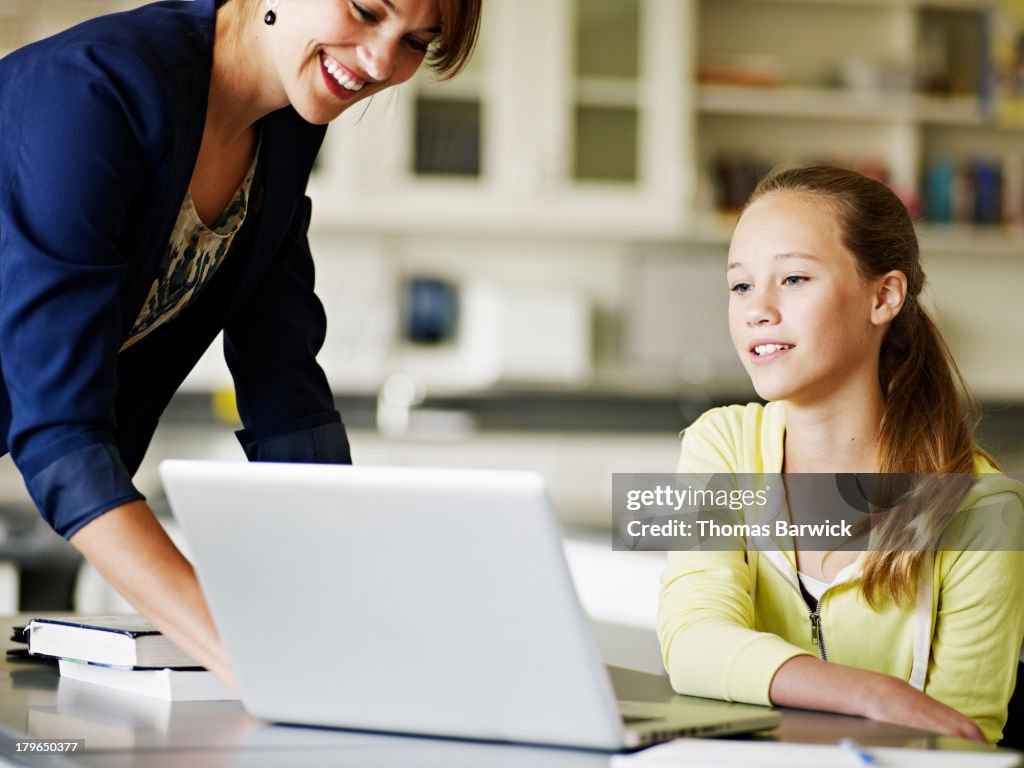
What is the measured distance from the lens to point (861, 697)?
3.03 feet

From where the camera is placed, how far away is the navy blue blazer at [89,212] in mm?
958

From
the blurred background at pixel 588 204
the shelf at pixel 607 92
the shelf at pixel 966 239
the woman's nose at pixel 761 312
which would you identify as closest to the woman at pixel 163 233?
the woman's nose at pixel 761 312

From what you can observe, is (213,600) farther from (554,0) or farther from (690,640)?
(554,0)

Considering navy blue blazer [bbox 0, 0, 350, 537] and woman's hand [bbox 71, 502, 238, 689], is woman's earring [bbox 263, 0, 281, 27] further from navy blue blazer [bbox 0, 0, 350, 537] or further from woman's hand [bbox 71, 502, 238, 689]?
woman's hand [bbox 71, 502, 238, 689]

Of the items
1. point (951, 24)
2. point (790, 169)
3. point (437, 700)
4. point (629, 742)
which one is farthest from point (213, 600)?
point (951, 24)

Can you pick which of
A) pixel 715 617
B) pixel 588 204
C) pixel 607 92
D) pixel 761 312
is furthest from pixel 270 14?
pixel 607 92

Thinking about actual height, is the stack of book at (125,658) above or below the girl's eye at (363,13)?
below

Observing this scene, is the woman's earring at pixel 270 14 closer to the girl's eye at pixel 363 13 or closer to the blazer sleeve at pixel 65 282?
the girl's eye at pixel 363 13

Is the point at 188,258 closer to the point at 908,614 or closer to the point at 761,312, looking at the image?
the point at 761,312

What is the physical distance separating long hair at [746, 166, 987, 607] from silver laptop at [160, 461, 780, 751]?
1.15 feet

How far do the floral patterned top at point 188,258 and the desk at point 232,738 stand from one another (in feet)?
1.31

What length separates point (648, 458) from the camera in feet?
13.6

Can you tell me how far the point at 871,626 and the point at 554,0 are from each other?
3224 mm

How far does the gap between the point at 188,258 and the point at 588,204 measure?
9.61ft
